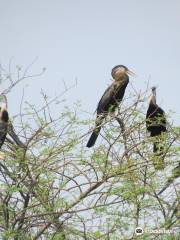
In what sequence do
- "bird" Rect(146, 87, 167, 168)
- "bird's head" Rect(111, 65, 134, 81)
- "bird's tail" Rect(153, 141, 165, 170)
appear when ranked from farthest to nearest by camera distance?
"bird's head" Rect(111, 65, 134, 81)
"bird" Rect(146, 87, 167, 168)
"bird's tail" Rect(153, 141, 165, 170)

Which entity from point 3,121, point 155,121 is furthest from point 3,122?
point 155,121

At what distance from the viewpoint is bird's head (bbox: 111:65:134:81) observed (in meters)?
12.1

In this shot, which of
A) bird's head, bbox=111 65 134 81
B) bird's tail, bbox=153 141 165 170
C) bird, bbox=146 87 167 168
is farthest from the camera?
bird's head, bbox=111 65 134 81

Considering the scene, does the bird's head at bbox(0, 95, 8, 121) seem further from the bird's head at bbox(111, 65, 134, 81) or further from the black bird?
the bird's head at bbox(111, 65, 134, 81)

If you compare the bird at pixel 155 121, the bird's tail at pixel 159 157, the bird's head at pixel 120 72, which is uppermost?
the bird's head at pixel 120 72

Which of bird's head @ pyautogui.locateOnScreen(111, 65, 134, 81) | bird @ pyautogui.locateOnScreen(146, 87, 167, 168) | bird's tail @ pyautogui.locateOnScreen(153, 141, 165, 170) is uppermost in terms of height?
bird's head @ pyautogui.locateOnScreen(111, 65, 134, 81)

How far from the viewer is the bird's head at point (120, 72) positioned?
39.6 feet

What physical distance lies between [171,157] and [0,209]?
227 cm

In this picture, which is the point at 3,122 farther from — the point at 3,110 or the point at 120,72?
the point at 120,72

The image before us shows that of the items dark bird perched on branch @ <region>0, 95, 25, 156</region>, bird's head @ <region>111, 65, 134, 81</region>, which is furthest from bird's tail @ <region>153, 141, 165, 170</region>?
bird's head @ <region>111, 65, 134, 81</region>

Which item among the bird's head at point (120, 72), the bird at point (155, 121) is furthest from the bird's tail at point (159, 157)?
the bird's head at point (120, 72)

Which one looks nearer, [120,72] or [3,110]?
[3,110]

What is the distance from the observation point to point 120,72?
12328 mm

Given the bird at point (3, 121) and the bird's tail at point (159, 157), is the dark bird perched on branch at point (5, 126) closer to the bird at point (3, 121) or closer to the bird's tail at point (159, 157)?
the bird at point (3, 121)
